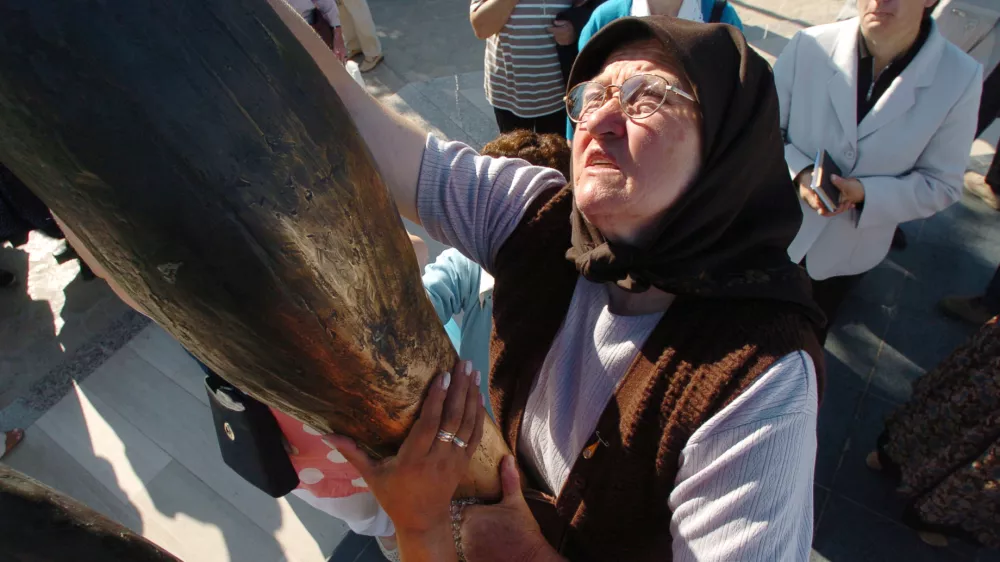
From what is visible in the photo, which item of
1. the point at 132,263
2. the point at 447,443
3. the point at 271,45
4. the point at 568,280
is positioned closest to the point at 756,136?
the point at 568,280

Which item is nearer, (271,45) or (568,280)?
(271,45)

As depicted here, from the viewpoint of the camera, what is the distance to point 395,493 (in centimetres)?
100

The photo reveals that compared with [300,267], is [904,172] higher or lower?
lower

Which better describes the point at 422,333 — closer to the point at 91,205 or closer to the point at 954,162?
the point at 91,205

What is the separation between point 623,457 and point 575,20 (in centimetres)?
240

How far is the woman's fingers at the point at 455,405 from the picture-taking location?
96cm

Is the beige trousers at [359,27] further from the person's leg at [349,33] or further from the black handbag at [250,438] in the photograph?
the black handbag at [250,438]

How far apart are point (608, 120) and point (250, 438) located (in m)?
1.40

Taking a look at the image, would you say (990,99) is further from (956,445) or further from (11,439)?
(11,439)

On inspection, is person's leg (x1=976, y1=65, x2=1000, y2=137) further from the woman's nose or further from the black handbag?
the black handbag

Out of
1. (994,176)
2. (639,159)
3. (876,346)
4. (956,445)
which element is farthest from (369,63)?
(956,445)

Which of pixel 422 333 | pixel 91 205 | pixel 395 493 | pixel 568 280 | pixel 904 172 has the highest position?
pixel 91 205

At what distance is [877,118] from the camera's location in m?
2.31

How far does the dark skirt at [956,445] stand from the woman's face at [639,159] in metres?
1.76
